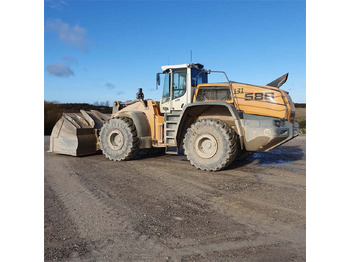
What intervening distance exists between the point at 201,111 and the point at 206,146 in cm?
109

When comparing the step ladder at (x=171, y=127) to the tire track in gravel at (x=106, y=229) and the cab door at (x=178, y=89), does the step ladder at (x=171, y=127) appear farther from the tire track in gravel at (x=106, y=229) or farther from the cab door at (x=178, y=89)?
the tire track in gravel at (x=106, y=229)

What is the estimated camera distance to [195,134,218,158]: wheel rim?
23.5ft

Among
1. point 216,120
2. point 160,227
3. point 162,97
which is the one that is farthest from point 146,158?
point 160,227

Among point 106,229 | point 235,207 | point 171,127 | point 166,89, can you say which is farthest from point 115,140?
point 106,229

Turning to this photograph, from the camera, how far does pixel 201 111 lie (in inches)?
312

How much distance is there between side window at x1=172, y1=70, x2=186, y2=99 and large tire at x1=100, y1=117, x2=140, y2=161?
167 centimetres

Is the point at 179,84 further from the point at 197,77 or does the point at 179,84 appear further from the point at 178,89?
the point at 197,77

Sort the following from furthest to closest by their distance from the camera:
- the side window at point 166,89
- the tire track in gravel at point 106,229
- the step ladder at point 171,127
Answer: the side window at point 166,89 < the step ladder at point 171,127 < the tire track in gravel at point 106,229

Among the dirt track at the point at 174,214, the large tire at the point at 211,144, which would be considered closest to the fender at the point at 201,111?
the large tire at the point at 211,144

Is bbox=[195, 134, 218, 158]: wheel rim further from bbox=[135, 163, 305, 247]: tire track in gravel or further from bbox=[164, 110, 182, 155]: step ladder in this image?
bbox=[135, 163, 305, 247]: tire track in gravel

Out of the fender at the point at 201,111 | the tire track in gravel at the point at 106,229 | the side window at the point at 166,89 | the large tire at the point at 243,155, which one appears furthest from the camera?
the large tire at the point at 243,155

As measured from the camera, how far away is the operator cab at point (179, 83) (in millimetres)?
7891

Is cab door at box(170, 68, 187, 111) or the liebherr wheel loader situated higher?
cab door at box(170, 68, 187, 111)

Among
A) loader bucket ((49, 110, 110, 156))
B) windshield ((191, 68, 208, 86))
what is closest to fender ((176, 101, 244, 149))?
windshield ((191, 68, 208, 86))
